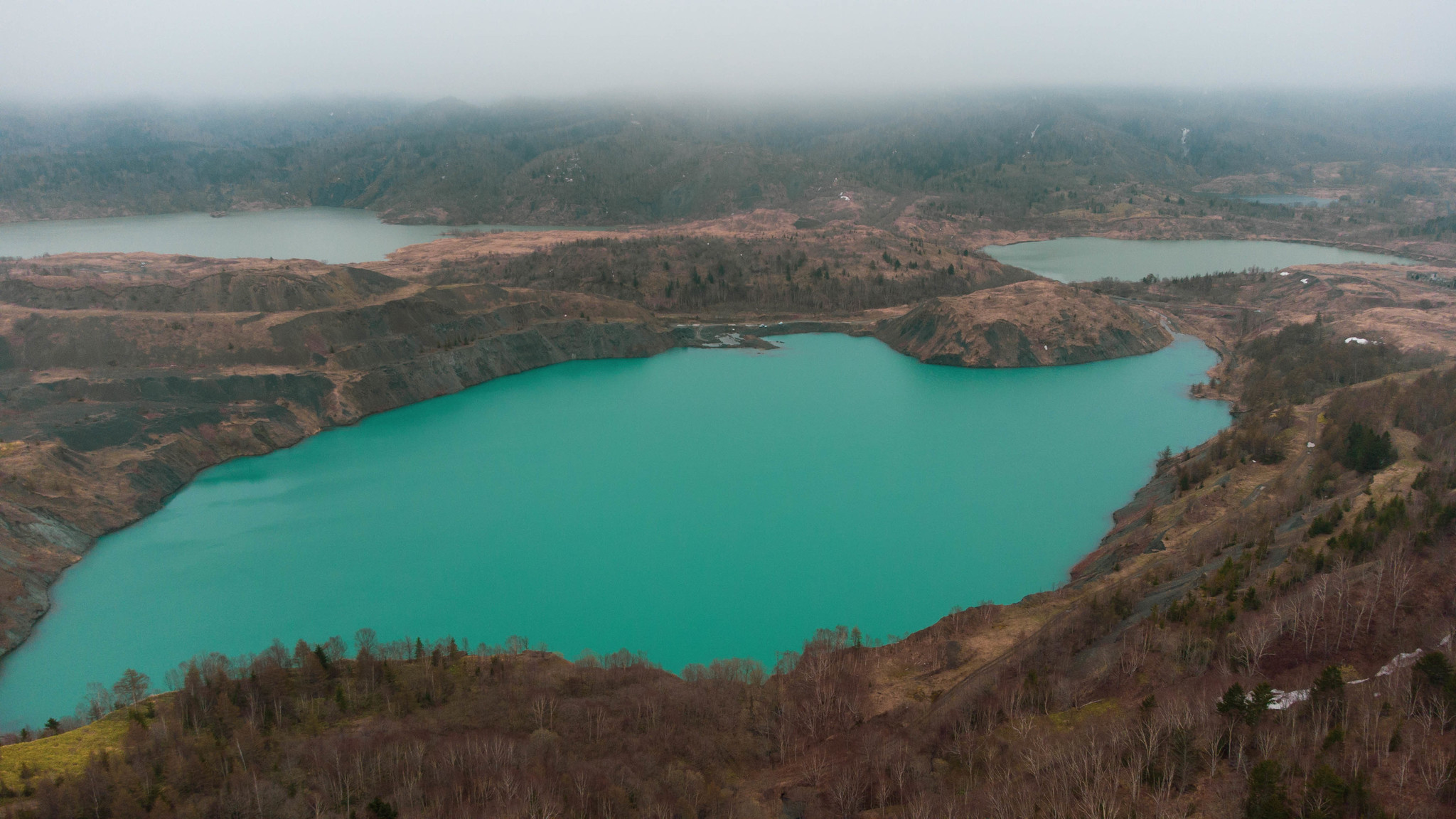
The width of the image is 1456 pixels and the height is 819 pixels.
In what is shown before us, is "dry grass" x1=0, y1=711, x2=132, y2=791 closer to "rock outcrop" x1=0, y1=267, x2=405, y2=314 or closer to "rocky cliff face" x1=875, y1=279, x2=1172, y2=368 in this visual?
"rock outcrop" x1=0, y1=267, x2=405, y2=314

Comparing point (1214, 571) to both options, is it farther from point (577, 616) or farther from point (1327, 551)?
point (577, 616)

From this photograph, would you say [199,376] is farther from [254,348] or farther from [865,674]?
[865,674]

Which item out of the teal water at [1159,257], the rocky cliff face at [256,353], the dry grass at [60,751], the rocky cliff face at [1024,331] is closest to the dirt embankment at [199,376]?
the rocky cliff face at [256,353]

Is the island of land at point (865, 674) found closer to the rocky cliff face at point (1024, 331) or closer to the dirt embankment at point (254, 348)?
the dirt embankment at point (254, 348)

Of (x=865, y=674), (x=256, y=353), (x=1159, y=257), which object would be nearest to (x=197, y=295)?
(x=256, y=353)

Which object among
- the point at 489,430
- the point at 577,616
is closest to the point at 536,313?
the point at 489,430

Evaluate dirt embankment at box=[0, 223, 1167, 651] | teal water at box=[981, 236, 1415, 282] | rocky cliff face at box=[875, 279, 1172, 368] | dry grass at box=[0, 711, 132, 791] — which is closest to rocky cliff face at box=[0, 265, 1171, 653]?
dirt embankment at box=[0, 223, 1167, 651]

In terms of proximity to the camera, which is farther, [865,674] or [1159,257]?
[1159,257]
